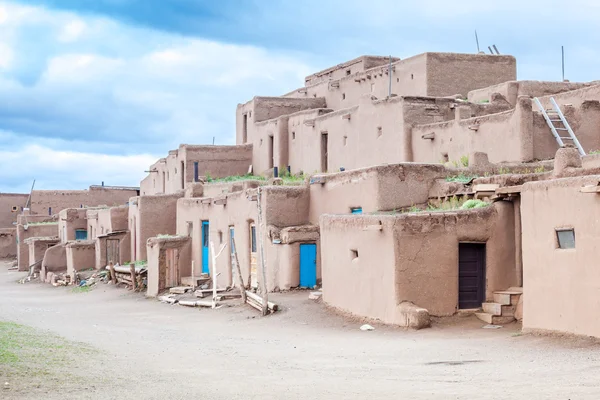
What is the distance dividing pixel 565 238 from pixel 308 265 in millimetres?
10125

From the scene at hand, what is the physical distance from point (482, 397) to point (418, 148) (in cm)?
1922

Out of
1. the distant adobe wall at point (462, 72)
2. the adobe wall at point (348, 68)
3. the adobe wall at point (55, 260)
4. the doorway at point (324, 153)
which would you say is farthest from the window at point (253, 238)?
the adobe wall at point (55, 260)

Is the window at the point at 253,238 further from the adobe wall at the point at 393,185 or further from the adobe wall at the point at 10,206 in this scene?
the adobe wall at the point at 10,206

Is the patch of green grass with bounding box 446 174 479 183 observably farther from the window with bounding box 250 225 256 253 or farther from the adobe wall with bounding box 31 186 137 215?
the adobe wall with bounding box 31 186 137 215

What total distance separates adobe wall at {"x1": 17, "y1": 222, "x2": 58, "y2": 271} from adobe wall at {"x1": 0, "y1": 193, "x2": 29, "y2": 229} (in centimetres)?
955

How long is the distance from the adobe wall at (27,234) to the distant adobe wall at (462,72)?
24.3 m

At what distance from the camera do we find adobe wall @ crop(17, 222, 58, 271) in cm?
4631

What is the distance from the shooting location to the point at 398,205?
2095 cm

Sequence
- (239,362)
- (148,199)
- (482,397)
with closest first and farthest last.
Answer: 1. (482,397)
2. (239,362)
3. (148,199)

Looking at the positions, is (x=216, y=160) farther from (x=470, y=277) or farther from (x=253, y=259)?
(x=470, y=277)

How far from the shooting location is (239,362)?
1348 centimetres

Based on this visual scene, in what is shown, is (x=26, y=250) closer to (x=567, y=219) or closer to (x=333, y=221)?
(x=333, y=221)

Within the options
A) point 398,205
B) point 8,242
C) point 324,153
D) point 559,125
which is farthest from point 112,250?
point 559,125

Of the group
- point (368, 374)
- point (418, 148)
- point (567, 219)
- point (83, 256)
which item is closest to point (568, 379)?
point (368, 374)
